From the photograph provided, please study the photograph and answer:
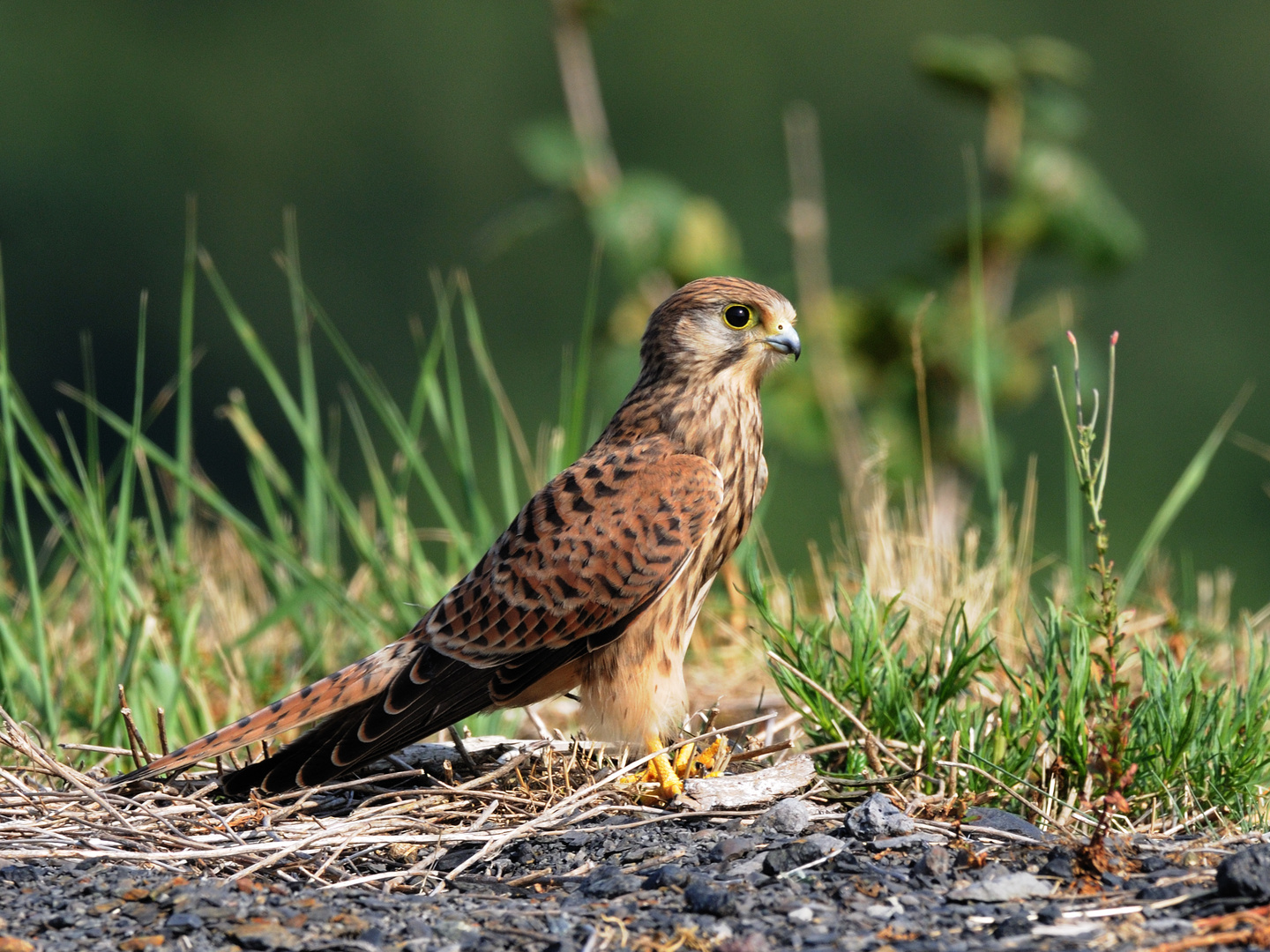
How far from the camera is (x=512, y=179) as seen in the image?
1838 cm

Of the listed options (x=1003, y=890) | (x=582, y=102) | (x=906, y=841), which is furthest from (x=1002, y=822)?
(x=582, y=102)

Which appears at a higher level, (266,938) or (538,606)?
(538,606)

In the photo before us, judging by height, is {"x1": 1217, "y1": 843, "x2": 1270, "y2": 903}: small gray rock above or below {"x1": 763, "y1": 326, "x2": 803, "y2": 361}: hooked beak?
below

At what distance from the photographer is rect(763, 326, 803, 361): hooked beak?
2889 millimetres

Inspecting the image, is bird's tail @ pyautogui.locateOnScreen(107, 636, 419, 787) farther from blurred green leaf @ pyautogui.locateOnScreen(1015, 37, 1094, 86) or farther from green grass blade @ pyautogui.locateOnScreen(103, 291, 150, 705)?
blurred green leaf @ pyautogui.locateOnScreen(1015, 37, 1094, 86)

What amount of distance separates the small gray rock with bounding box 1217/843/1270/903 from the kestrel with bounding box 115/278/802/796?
91 cm

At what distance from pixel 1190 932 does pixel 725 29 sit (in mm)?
19736

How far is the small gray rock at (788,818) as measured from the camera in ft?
7.32

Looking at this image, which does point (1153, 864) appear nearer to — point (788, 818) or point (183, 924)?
point (788, 818)

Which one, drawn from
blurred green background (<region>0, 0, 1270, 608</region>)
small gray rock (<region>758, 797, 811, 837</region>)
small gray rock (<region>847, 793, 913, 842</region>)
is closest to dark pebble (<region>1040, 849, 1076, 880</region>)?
small gray rock (<region>847, 793, 913, 842</region>)

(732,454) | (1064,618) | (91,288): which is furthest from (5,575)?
(91,288)

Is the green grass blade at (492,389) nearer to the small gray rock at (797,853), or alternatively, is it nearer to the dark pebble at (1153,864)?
the small gray rock at (797,853)

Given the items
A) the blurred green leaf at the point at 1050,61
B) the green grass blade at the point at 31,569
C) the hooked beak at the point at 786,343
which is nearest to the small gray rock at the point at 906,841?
the hooked beak at the point at 786,343

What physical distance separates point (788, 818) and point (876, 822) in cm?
14
